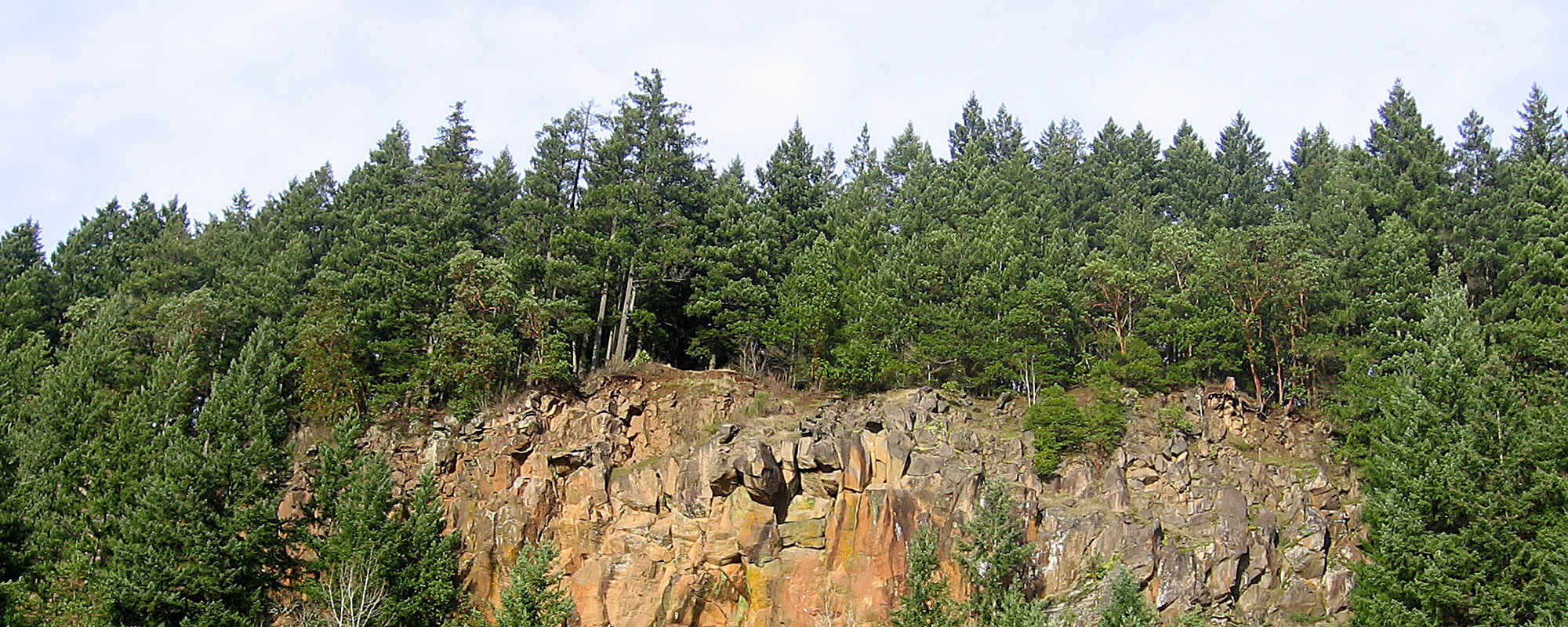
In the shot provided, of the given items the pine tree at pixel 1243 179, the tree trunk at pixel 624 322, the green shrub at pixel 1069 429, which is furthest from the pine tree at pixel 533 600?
the pine tree at pixel 1243 179

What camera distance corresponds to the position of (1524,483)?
32875mm

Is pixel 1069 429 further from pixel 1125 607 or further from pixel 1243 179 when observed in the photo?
pixel 1243 179

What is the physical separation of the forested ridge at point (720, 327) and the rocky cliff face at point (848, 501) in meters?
1.81

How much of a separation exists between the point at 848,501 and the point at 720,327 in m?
11.7

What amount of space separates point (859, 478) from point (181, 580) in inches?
819

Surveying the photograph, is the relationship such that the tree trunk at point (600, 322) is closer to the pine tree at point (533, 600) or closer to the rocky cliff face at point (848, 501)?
the rocky cliff face at point (848, 501)

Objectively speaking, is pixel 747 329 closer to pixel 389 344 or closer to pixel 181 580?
pixel 389 344

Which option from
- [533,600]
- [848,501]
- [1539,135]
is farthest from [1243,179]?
[533,600]

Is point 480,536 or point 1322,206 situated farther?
point 1322,206

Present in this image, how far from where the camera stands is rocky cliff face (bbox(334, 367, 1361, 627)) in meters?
34.2

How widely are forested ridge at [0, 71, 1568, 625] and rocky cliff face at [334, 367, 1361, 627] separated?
1811 mm

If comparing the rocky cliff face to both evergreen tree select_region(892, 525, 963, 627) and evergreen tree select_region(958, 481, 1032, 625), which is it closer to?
evergreen tree select_region(958, 481, 1032, 625)

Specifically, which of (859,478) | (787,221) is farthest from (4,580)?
(787,221)

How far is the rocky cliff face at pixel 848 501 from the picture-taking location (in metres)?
34.2
